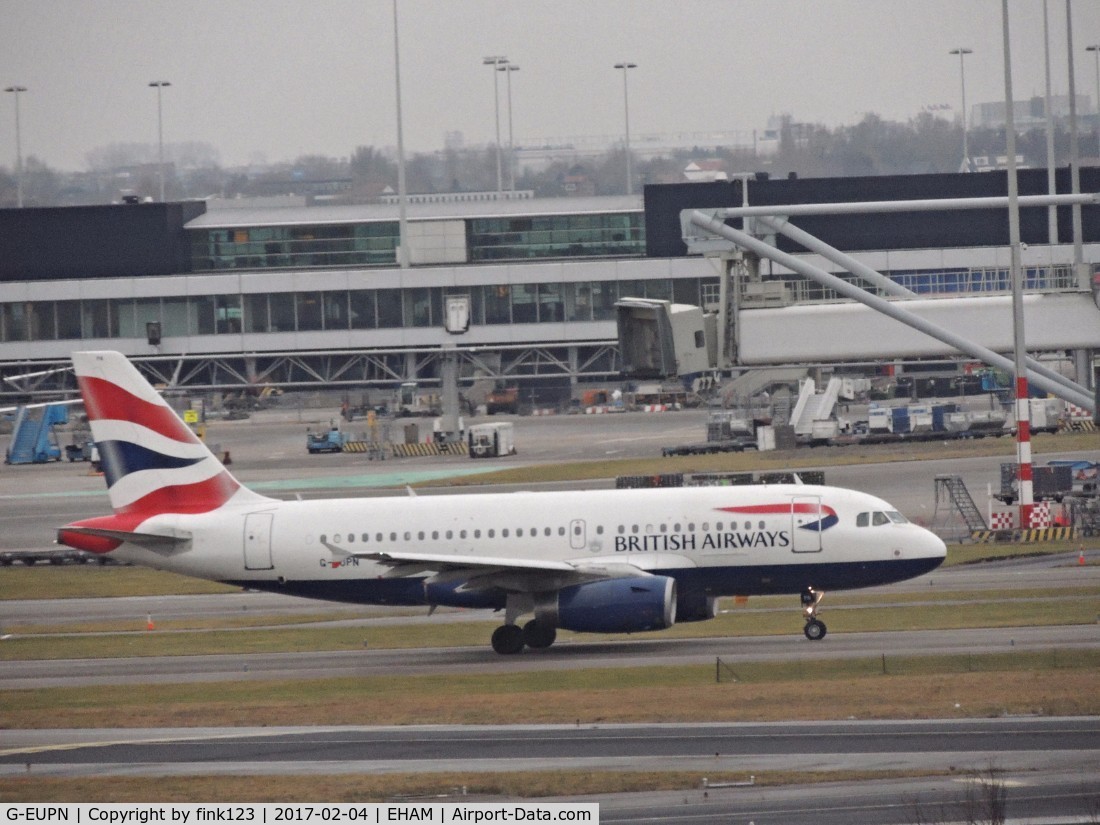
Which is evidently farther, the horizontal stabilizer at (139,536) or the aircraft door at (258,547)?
the horizontal stabilizer at (139,536)

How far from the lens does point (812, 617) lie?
45.5m

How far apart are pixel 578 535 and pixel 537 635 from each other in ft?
10.1

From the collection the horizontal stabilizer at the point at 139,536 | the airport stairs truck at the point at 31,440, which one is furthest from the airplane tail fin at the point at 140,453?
the airport stairs truck at the point at 31,440

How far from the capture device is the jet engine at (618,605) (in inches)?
1710

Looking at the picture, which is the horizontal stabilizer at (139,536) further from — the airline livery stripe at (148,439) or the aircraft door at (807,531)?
the aircraft door at (807,531)

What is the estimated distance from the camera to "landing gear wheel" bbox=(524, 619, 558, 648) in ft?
153

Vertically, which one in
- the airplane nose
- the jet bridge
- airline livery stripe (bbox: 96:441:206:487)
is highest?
the jet bridge

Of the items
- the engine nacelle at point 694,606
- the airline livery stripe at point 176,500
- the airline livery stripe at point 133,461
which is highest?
the airline livery stripe at point 133,461

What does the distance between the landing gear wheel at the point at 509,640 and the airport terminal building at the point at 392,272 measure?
79938 millimetres

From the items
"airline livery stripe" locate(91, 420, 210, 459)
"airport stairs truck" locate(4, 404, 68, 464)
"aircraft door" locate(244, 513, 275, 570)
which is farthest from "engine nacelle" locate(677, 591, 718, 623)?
"airport stairs truck" locate(4, 404, 68, 464)

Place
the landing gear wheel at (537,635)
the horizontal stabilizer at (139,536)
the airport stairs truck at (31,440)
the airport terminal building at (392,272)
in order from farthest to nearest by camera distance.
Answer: the airport terminal building at (392,272) < the airport stairs truck at (31,440) < the horizontal stabilizer at (139,536) < the landing gear wheel at (537,635)

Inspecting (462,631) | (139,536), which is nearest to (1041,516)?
(462,631)

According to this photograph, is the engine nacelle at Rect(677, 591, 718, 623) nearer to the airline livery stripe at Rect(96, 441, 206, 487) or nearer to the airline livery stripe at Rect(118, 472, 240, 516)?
the airline livery stripe at Rect(118, 472, 240, 516)

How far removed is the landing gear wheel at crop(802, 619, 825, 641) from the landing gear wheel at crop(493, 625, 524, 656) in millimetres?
7976
